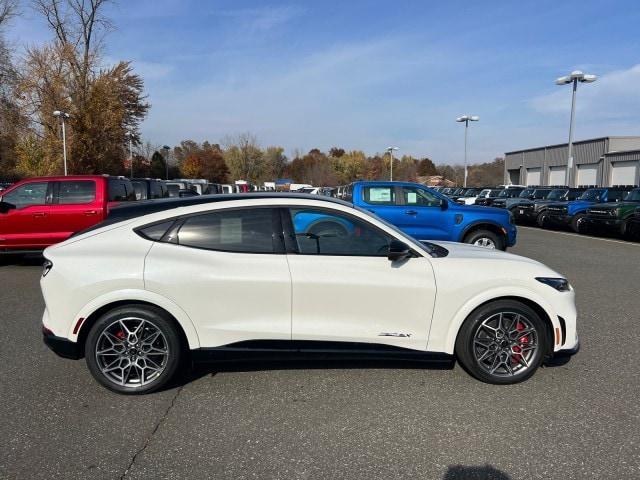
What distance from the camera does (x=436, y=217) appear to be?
10.1 metres

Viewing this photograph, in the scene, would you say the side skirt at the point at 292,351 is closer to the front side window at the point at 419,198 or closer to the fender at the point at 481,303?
the fender at the point at 481,303

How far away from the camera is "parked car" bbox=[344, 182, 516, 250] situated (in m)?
10.1

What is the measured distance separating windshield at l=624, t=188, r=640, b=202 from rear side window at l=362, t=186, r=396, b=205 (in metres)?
10.7

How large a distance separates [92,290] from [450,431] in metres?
2.89

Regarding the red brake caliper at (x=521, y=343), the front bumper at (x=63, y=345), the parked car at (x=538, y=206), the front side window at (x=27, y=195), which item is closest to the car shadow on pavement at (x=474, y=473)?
the red brake caliper at (x=521, y=343)

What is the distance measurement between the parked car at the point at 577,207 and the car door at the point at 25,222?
54.6 ft

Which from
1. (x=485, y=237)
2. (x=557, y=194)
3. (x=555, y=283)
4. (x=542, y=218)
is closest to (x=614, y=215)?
(x=542, y=218)

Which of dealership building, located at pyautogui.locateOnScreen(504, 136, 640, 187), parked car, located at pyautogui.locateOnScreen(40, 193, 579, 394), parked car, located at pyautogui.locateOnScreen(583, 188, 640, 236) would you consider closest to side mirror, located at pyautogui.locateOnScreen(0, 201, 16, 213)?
parked car, located at pyautogui.locateOnScreen(40, 193, 579, 394)

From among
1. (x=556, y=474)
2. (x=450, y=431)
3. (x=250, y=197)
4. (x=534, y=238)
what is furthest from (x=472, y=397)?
Answer: (x=534, y=238)

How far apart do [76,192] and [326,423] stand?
26.5 feet

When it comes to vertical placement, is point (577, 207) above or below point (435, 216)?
above

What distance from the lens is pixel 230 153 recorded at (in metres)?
82.0

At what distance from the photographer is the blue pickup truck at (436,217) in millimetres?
10055

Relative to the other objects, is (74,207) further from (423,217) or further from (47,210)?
(423,217)
